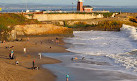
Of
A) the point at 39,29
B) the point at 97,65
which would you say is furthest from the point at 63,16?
the point at 97,65

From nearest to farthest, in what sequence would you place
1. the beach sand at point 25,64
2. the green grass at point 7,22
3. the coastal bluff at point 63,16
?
the beach sand at point 25,64 → the green grass at point 7,22 → the coastal bluff at point 63,16

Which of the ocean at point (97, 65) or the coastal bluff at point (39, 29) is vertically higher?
the coastal bluff at point (39, 29)

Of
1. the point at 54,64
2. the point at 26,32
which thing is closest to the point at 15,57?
the point at 54,64

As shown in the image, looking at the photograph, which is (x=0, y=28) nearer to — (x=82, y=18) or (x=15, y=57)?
(x=15, y=57)

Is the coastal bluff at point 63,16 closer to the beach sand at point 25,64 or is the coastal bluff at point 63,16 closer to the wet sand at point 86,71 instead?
the beach sand at point 25,64

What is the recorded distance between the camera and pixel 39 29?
4353cm

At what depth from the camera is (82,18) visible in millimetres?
68875

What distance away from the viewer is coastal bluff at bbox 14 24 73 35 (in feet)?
138

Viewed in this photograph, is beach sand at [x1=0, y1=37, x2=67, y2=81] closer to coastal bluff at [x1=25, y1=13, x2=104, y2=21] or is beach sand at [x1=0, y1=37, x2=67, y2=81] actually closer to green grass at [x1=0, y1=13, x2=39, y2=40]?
green grass at [x1=0, y1=13, x2=39, y2=40]

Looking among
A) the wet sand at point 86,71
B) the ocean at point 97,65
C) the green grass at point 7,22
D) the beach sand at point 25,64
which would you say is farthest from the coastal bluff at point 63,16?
the wet sand at point 86,71

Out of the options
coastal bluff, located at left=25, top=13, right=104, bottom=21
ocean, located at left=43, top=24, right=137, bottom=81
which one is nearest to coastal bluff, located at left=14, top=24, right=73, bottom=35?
ocean, located at left=43, top=24, right=137, bottom=81

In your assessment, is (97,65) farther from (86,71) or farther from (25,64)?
(25,64)

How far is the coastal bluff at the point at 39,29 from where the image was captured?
138ft

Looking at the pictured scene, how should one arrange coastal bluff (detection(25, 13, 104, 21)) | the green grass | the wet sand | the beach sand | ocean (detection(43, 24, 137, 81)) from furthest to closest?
coastal bluff (detection(25, 13, 104, 21))
the green grass
ocean (detection(43, 24, 137, 81))
the wet sand
the beach sand
